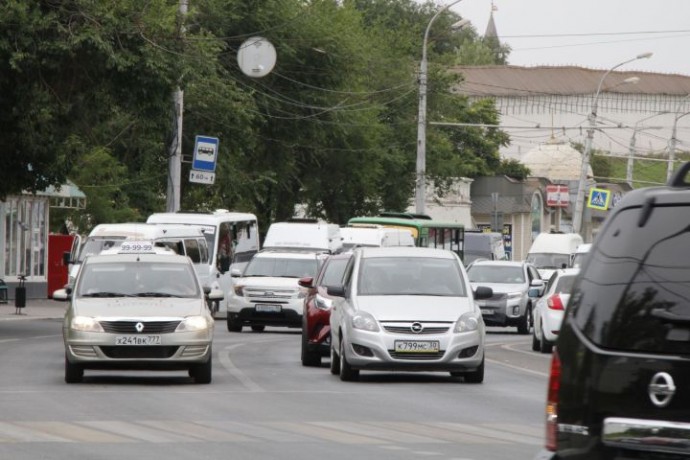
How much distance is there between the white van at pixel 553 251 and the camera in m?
60.1

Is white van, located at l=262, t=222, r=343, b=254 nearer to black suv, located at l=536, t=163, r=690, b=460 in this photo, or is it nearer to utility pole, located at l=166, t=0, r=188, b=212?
utility pole, located at l=166, t=0, r=188, b=212

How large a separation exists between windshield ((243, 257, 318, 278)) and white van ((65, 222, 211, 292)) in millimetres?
1420

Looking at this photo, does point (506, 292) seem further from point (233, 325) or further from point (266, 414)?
point (266, 414)

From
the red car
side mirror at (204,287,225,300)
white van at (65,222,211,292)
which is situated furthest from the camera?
white van at (65,222,211,292)

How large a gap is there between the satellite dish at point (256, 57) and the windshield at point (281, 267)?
53.3 feet

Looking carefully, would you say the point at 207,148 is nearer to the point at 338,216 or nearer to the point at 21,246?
the point at 21,246

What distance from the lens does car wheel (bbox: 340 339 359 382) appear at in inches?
818

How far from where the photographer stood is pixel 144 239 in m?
39.3

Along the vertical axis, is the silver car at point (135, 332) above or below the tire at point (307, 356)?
above

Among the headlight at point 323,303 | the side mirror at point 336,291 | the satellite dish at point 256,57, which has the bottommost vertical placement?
the headlight at point 323,303

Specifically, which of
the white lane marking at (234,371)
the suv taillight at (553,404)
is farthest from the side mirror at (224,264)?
the suv taillight at (553,404)

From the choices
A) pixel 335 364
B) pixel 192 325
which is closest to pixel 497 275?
pixel 335 364

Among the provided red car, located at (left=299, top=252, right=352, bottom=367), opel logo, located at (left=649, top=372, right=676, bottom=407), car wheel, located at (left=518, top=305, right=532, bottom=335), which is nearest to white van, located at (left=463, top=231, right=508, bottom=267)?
car wheel, located at (left=518, top=305, right=532, bottom=335)

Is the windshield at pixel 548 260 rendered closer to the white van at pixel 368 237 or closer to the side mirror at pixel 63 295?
the white van at pixel 368 237
